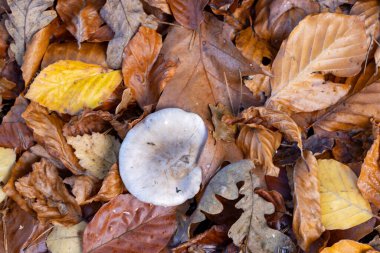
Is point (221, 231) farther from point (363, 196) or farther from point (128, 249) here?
point (363, 196)

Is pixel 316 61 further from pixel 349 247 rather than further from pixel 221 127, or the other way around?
pixel 349 247

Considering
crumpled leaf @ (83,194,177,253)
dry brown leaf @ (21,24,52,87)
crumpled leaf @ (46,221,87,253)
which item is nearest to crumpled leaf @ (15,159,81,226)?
crumpled leaf @ (46,221,87,253)

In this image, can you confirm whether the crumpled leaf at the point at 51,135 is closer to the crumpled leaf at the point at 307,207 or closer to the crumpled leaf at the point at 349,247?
the crumpled leaf at the point at 307,207

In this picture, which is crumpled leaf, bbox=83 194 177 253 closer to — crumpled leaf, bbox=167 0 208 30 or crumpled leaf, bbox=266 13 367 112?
crumpled leaf, bbox=266 13 367 112

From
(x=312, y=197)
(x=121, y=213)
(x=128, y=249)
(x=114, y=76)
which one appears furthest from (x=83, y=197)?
(x=312, y=197)

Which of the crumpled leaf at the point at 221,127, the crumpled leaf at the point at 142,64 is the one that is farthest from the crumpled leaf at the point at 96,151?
the crumpled leaf at the point at 221,127

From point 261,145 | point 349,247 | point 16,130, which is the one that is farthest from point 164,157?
point 349,247
